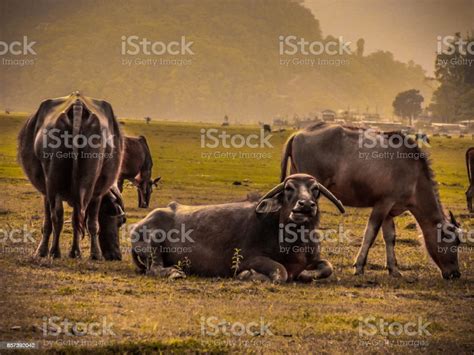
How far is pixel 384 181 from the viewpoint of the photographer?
1716cm

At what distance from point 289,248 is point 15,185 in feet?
89.7

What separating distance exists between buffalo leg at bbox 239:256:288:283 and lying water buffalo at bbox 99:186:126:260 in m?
3.78

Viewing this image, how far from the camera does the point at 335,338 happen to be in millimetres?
10836

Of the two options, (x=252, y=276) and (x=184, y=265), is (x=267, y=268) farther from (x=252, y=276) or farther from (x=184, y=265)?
(x=184, y=265)

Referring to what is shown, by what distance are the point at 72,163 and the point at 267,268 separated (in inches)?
169

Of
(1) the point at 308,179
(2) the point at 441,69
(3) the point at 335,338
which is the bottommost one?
(3) the point at 335,338

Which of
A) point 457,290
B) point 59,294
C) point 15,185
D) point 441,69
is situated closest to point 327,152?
point 457,290

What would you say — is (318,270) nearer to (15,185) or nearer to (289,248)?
(289,248)

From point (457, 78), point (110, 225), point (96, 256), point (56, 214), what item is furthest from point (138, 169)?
point (457, 78)

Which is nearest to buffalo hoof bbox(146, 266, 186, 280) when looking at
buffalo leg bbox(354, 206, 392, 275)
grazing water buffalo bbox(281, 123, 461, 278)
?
grazing water buffalo bbox(281, 123, 461, 278)

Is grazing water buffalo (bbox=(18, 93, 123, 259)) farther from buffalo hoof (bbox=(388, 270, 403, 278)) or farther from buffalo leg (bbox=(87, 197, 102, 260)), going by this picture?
buffalo hoof (bbox=(388, 270, 403, 278))

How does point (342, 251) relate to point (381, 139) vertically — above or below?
below

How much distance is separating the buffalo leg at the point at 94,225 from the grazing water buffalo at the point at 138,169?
51.8ft

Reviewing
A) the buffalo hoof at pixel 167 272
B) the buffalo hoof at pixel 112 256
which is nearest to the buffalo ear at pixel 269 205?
the buffalo hoof at pixel 167 272
